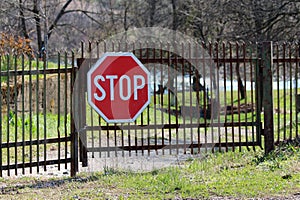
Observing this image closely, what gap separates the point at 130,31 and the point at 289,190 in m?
22.6

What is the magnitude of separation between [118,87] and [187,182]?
6.16 feet

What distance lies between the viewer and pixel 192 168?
891 centimetres

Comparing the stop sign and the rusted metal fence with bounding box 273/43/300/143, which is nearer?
the stop sign

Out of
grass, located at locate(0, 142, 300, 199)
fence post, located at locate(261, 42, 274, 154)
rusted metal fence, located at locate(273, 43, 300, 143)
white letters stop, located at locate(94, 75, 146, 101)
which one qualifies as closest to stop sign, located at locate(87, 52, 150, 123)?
white letters stop, located at locate(94, 75, 146, 101)

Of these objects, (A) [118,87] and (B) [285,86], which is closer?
(A) [118,87]

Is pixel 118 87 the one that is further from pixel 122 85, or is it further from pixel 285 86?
pixel 285 86

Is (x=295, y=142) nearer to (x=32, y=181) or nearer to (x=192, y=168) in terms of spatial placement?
(x=192, y=168)

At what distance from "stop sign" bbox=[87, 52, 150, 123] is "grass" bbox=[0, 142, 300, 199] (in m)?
0.96

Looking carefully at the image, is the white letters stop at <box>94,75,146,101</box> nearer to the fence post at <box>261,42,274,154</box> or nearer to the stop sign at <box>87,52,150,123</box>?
the stop sign at <box>87,52,150,123</box>

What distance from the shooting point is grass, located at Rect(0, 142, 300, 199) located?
7156 millimetres

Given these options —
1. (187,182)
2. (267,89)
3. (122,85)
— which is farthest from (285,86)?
(187,182)

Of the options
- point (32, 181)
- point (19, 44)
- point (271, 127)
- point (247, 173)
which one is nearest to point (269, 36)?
point (19, 44)

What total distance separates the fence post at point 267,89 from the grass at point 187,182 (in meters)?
0.34

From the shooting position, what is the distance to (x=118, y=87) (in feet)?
28.0
